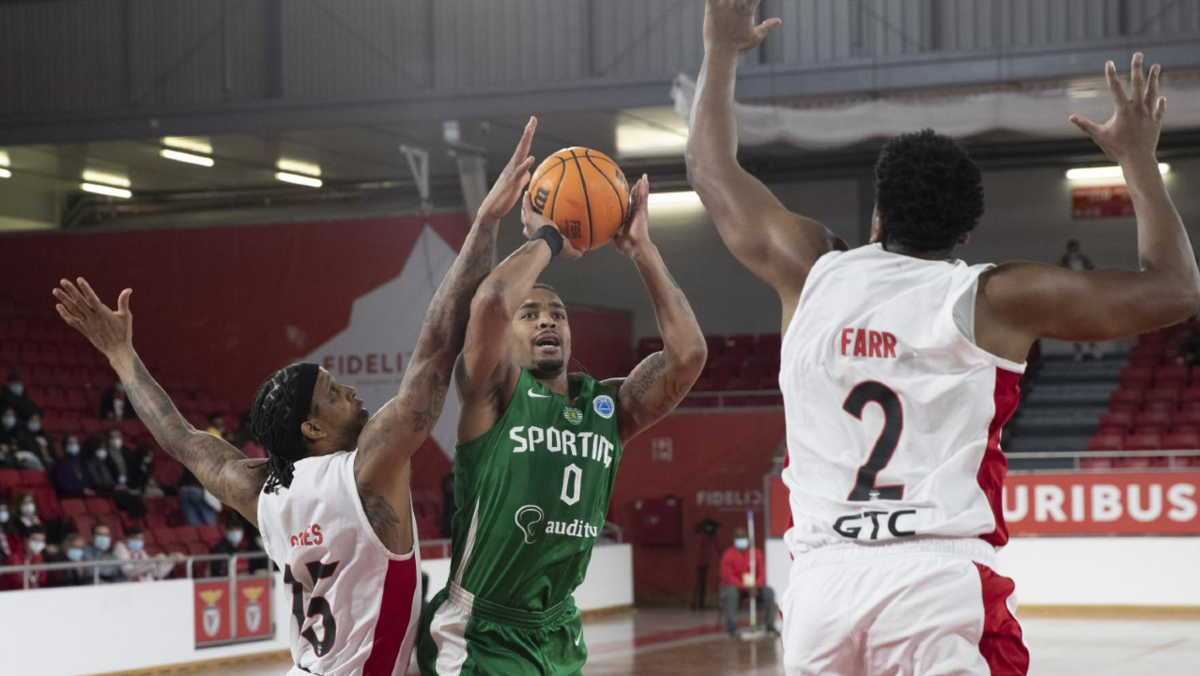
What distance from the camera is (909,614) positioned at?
288 cm

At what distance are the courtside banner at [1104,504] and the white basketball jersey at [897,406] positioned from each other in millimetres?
14421

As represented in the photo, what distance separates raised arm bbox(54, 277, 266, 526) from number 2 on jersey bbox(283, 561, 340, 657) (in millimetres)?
265

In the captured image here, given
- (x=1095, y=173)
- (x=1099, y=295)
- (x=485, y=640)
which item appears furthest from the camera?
(x=1095, y=173)

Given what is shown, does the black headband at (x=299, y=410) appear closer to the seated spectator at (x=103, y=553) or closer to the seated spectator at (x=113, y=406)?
the seated spectator at (x=103, y=553)

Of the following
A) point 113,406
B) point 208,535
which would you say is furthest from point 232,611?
point 113,406

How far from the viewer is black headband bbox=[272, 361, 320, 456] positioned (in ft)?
12.9

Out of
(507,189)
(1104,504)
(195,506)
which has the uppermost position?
(507,189)

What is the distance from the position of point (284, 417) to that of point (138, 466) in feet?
40.9

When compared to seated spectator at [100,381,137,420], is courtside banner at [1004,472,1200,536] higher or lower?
lower

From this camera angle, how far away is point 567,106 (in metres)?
16.2

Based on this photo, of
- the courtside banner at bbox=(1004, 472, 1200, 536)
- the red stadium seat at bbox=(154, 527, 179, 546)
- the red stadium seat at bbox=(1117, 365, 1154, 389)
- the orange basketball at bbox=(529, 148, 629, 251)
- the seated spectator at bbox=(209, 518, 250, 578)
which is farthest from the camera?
the red stadium seat at bbox=(1117, 365, 1154, 389)

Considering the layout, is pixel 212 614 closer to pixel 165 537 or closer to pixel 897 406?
pixel 165 537

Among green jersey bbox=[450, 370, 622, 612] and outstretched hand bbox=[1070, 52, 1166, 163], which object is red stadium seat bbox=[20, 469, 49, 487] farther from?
outstretched hand bbox=[1070, 52, 1166, 163]

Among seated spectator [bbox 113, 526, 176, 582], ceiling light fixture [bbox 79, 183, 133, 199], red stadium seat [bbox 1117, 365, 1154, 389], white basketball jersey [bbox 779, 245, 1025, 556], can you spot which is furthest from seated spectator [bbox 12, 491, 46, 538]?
red stadium seat [bbox 1117, 365, 1154, 389]
